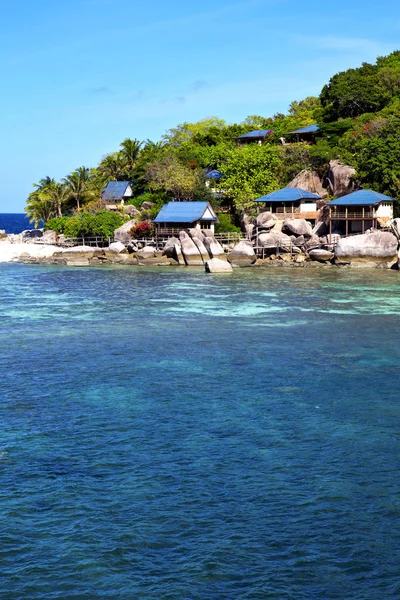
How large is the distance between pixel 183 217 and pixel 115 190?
75.8ft

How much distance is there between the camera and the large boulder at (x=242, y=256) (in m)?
61.8

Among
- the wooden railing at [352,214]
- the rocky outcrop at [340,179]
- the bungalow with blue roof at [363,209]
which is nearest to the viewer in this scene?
the bungalow with blue roof at [363,209]

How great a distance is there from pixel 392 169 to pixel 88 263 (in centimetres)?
3050

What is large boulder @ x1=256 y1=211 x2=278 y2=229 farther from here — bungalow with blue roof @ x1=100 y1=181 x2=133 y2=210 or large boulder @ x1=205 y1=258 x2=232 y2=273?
bungalow with blue roof @ x1=100 y1=181 x2=133 y2=210

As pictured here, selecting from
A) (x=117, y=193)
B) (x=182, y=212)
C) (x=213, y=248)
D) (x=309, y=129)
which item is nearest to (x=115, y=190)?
(x=117, y=193)

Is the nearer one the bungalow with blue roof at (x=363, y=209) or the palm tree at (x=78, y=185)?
the bungalow with blue roof at (x=363, y=209)

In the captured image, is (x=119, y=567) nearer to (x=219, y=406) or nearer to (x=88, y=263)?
(x=219, y=406)

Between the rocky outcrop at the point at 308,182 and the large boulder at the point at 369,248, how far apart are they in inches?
669

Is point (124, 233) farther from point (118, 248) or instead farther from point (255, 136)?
point (255, 136)

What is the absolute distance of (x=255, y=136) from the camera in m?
91.2

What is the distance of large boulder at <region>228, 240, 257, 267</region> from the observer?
61.8 metres

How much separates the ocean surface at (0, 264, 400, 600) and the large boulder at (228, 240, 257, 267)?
29942mm

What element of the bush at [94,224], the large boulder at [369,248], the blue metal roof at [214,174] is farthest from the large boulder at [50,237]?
the large boulder at [369,248]

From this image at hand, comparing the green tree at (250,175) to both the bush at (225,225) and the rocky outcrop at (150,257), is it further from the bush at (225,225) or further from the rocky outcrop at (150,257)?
the rocky outcrop at (150,257)
